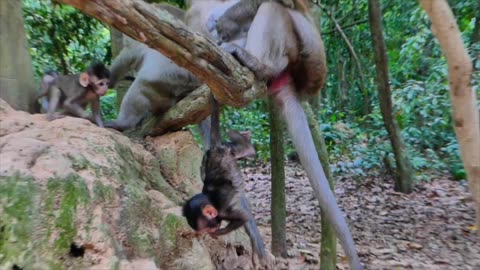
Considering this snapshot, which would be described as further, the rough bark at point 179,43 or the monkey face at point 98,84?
the monkey face at point 98,84

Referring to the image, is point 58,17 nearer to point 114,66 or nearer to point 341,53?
point 114,66

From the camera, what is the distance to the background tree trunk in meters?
3.27

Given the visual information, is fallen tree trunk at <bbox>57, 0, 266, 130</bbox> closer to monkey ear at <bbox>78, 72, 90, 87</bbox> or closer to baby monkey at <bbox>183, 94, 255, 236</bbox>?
baby monkey at <bbox>183, 94, 255, 236</bbox>

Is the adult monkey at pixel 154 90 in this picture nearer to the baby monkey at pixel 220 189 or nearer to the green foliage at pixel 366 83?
the baby monkey at pixel 220 189

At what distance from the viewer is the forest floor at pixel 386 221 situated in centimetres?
536

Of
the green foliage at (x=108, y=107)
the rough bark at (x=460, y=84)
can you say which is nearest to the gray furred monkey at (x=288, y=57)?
the rough bark at (x=460, y=84)

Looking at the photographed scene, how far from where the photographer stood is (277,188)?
5.06 meters

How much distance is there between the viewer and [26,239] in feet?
7.93

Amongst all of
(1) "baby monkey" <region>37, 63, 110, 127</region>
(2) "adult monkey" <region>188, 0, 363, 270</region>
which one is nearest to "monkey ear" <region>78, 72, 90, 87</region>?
(1) "baby monkey" <region>37, 63, 110, 127</region>

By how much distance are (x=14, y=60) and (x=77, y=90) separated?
0.63m

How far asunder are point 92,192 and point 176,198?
1.08 m

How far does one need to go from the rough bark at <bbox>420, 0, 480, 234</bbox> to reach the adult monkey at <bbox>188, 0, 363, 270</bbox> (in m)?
0.86

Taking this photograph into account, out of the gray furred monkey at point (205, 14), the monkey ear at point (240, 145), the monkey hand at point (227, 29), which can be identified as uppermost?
the gray furred monkey at point (205, 14)

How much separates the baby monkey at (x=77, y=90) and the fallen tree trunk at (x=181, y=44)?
1140mm
